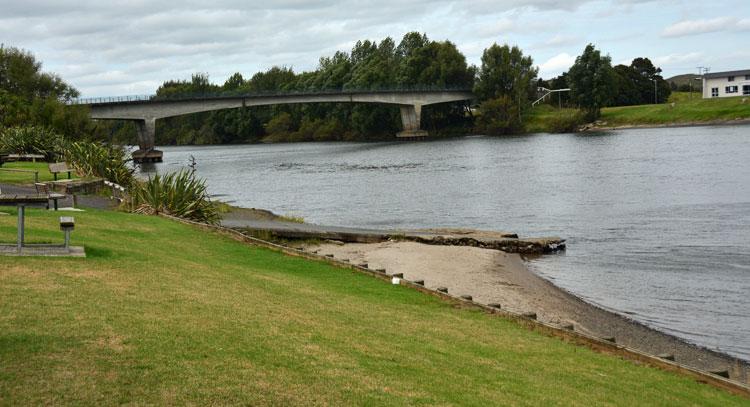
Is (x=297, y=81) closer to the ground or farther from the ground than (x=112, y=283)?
farther from the ground

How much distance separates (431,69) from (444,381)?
14577cm

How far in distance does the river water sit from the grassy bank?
24392 mm

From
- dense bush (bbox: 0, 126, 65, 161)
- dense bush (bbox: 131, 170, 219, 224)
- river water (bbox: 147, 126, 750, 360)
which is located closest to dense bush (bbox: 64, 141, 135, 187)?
dense bush (bbox: 0, 126, 65, 161)

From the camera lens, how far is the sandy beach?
61.1 ft

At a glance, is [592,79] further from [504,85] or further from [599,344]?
[599,344]

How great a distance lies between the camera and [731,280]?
86.0 ft

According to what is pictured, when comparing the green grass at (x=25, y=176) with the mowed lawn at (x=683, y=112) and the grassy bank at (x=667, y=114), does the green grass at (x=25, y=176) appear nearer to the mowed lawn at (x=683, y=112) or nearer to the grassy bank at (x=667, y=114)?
the grassy bank at (x=667, y=114)

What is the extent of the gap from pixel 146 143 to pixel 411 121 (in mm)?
52335

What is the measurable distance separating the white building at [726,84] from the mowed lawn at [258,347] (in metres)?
140

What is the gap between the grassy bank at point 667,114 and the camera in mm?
128250

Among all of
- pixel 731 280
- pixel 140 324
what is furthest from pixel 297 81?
pixel 140 324

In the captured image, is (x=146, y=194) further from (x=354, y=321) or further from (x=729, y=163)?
(x=729, y=163)

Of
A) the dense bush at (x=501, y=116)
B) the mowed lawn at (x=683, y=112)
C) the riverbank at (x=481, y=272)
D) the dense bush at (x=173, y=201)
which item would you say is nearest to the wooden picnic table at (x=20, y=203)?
the riverbank at (x=481, y=272)

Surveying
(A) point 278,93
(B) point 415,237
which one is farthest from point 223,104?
(B) point 415,237
